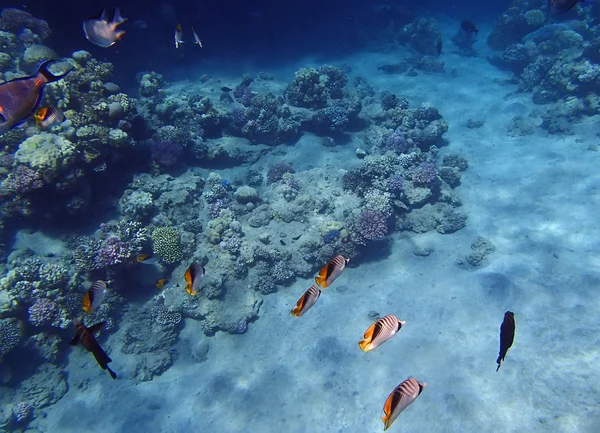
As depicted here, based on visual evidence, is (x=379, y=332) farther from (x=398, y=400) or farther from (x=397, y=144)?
(x=397, y=144)

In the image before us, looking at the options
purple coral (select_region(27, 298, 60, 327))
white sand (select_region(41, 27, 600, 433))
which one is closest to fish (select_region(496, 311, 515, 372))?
white sand (select_region(41, 27, 600, 433))

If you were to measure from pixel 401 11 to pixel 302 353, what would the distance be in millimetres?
32484

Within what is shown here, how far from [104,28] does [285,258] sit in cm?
677

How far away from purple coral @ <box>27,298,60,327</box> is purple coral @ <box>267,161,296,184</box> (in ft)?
25.0

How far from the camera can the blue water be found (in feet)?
22.2

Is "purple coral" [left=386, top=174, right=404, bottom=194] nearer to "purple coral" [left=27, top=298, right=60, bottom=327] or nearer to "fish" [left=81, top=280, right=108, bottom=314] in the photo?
"fish" [left=81, top=280, right=108, bottom=314]

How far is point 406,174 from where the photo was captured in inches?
441

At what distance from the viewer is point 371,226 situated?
30.5 feet

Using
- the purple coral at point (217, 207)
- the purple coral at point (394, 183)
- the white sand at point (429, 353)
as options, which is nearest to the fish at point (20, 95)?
the white sand at point (429, 353)

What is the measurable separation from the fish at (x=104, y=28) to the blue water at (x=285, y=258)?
8.81 feet

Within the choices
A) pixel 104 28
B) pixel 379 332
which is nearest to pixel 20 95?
pixel 104 28

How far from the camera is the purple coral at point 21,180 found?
8.14 metres

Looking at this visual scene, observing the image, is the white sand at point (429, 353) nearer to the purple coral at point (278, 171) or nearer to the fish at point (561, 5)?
the purple coral at point (278, 171)

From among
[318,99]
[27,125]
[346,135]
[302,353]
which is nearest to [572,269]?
[302,353]
